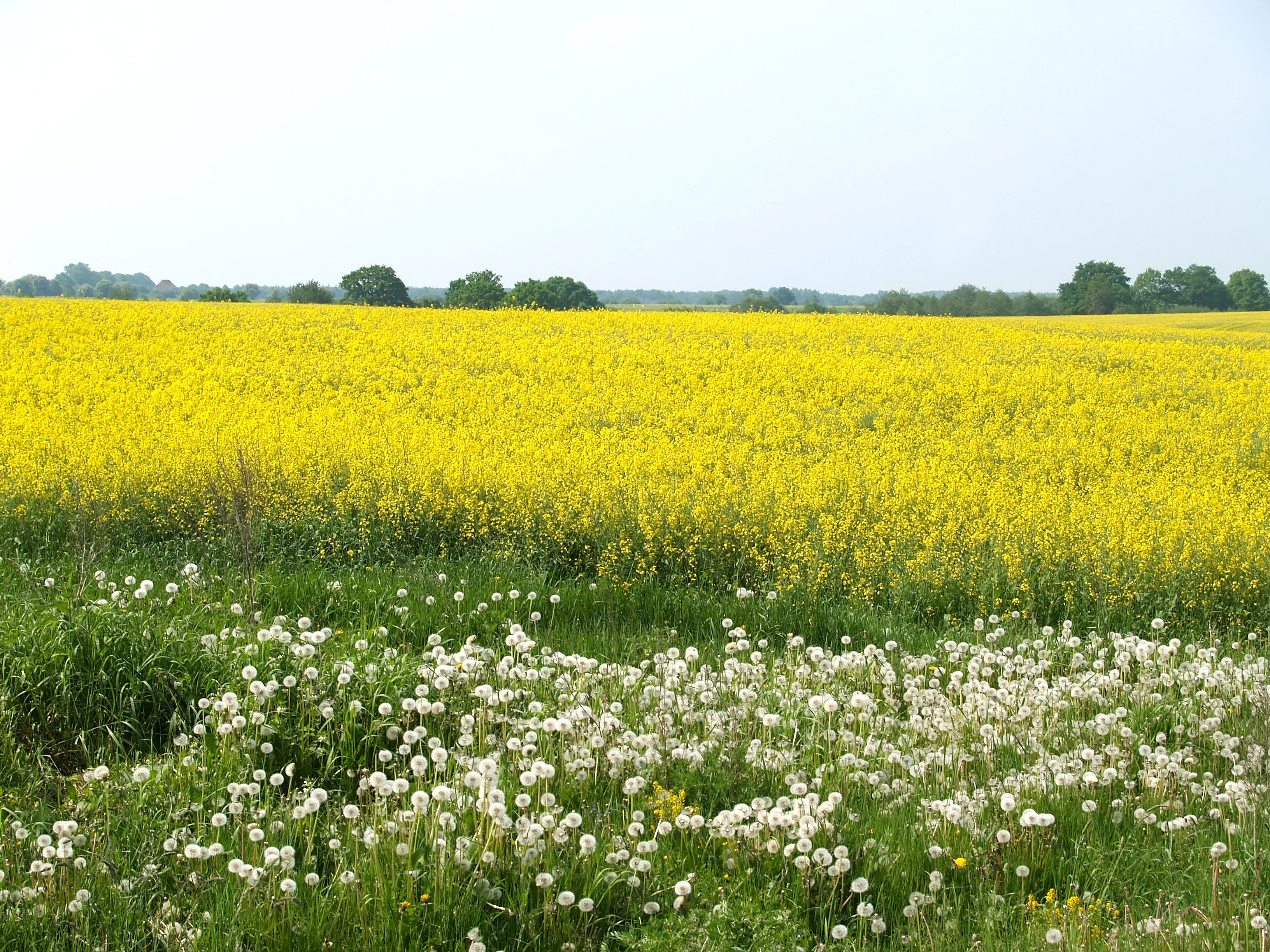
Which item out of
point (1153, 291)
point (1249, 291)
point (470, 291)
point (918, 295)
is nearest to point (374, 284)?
point (470, 291)

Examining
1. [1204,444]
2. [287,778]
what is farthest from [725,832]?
[1204,444]

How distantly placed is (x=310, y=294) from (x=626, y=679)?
4682 cm

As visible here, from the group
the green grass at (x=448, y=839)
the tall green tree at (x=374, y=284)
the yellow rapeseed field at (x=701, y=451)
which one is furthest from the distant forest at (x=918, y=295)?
the green grass at (x=448, y=839)

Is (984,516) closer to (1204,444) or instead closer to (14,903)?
(1204,444)

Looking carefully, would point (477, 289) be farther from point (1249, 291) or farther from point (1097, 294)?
point (1249, 291)

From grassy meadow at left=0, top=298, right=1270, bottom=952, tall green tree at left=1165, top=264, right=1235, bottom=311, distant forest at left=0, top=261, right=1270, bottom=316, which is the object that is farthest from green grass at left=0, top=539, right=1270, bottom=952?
tall green tree at left=1165, top=264, right=1235, bottom=311

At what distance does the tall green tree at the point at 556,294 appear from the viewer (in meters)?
49.4

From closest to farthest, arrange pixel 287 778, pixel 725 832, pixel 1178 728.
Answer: pixel 725 832
pixel 287 778
pixel 1178 728

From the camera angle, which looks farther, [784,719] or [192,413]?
[192,413]

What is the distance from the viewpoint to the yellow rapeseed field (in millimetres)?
8000

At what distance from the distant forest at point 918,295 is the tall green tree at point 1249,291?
0.10 m

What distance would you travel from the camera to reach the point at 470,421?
501 inches

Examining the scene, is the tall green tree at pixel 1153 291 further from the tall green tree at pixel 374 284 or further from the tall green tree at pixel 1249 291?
the tall green tree at pixel 374 284

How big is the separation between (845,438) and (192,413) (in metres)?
9.00
